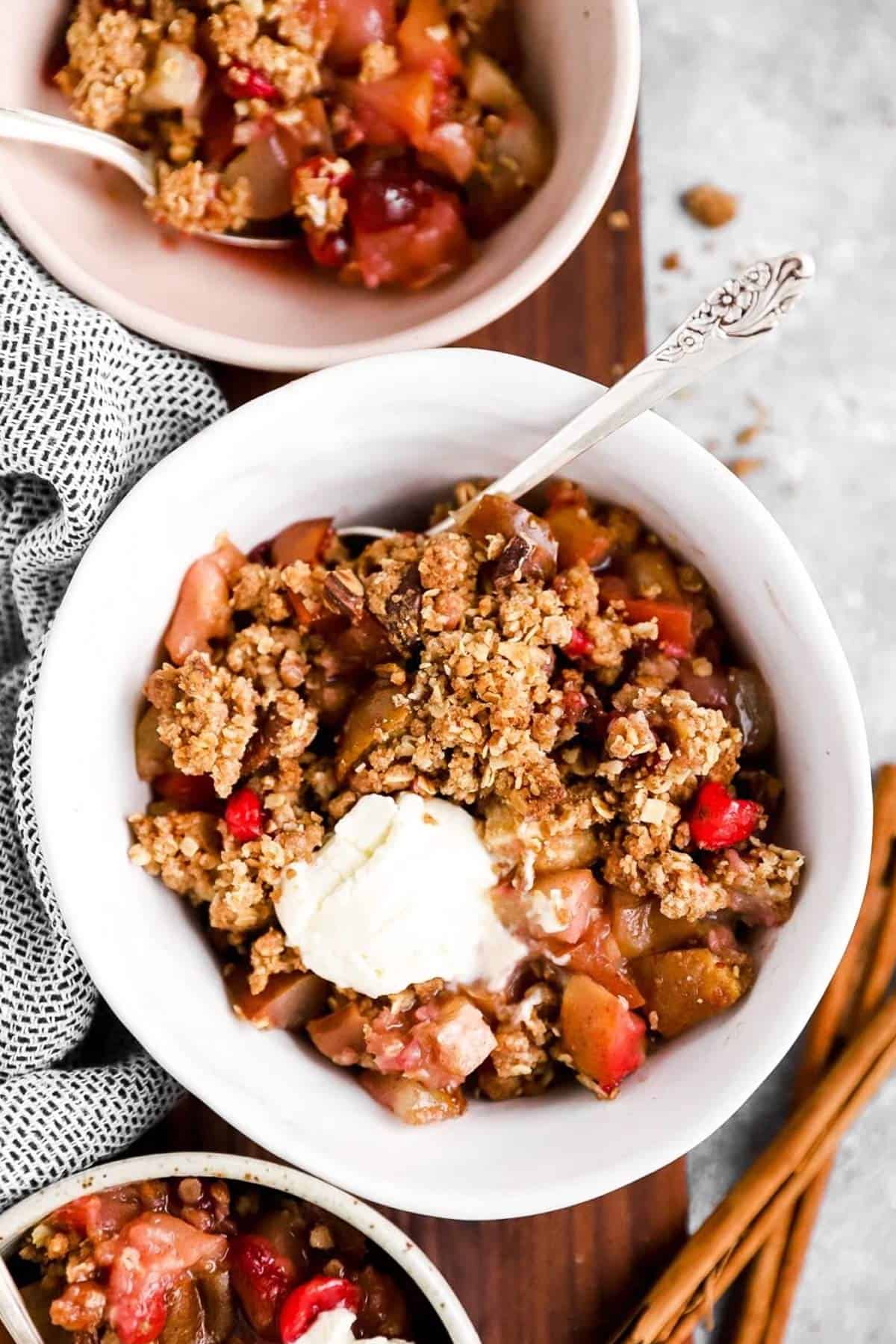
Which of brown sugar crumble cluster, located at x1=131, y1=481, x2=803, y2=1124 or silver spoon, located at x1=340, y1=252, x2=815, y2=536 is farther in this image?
brown sugar crumble cluster, located at x1=131, y1=481, x2=803, y2=1124

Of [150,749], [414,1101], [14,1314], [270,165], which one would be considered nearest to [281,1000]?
[414,1101]

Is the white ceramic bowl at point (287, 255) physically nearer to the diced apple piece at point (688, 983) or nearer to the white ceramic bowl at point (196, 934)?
the white ceramic bowl at point (196, 934)

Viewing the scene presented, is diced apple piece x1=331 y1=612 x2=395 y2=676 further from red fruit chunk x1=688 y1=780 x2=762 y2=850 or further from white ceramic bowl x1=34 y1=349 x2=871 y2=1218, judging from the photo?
red fruit chunk x1=688 y1=780 x2=762 y2=850

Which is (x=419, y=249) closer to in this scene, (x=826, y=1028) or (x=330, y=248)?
(x=330, y=248)

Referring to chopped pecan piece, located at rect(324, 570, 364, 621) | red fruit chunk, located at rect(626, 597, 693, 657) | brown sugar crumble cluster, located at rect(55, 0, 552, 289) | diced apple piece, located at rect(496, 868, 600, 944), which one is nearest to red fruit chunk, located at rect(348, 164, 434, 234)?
brown sugar crumble cluster, located at rect(55, 0, 552, 289)

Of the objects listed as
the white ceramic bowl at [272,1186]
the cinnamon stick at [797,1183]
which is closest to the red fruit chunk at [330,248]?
the white ceramic bowl at [272,1186]
